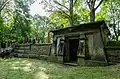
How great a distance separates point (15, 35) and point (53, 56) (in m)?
12.6

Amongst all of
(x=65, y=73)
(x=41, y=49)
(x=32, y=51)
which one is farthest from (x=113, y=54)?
(x=32, y=51)

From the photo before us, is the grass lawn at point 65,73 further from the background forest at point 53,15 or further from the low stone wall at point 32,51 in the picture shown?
the background forest at point 53,15

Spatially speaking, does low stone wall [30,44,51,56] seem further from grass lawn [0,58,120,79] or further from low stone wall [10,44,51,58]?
grass lawn [0,58,120,79]

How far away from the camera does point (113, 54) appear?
26.5ft

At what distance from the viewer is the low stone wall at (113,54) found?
781cm

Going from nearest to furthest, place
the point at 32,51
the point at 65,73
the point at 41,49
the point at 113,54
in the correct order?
the point at 65,73 < the point at 113,54 < the point at 41,49 < the point at 32,51

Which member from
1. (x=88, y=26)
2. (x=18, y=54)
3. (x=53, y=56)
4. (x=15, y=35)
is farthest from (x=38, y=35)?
(x=88, y=26)

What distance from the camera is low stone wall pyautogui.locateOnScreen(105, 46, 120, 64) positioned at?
308 inches

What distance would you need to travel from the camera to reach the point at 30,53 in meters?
14.4

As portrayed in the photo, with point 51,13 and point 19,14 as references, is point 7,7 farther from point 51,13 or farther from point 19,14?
point 51,13

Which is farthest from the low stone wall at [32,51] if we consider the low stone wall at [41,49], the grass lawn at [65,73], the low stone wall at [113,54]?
the low stone wall at [113,54]

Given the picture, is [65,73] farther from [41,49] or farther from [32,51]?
[32,51]

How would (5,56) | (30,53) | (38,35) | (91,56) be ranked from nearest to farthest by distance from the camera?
(91,56), (30,53), (5,56), (38,35)

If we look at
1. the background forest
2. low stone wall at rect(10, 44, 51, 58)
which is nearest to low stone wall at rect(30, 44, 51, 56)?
low stone wall at rect(10, 44, 51, 58)
